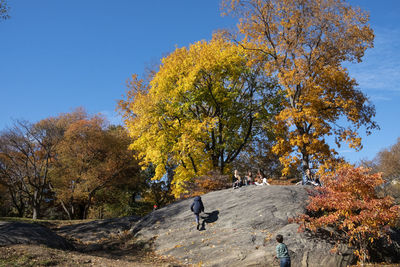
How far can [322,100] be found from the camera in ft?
70.3

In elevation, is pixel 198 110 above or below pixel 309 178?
above

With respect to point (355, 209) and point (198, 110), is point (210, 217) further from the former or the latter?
point (198, 110)

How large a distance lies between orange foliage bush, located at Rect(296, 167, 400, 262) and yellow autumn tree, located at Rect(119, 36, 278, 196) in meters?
9.85

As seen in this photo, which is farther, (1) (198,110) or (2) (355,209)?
(1) (198,110)

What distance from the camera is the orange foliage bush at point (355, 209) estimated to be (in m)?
11.7

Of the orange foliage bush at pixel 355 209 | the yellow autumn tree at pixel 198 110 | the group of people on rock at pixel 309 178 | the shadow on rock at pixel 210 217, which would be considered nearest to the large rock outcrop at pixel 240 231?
the shadow on rock at pixel 210 217

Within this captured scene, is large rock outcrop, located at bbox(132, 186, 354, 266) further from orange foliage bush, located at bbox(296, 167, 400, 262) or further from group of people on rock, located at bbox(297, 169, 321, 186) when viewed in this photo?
group of people on rock, located at bbox(297, 169, 321, 186)

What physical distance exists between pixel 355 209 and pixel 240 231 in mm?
5068

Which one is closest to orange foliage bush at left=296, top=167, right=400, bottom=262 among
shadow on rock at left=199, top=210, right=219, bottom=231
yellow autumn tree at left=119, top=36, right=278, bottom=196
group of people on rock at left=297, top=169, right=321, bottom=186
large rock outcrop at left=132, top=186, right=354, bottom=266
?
large rock outcrop at left=132, top=186, right=354, bottom=266

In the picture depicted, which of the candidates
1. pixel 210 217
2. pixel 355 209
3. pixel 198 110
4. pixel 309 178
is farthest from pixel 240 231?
pixel 198 110

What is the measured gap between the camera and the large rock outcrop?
12.1 m

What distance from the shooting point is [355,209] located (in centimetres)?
1241

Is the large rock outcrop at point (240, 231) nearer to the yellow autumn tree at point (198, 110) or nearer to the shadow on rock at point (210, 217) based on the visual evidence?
the shadow on rock at point (210, 217)

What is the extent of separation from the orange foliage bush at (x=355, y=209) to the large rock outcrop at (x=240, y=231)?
720mm
